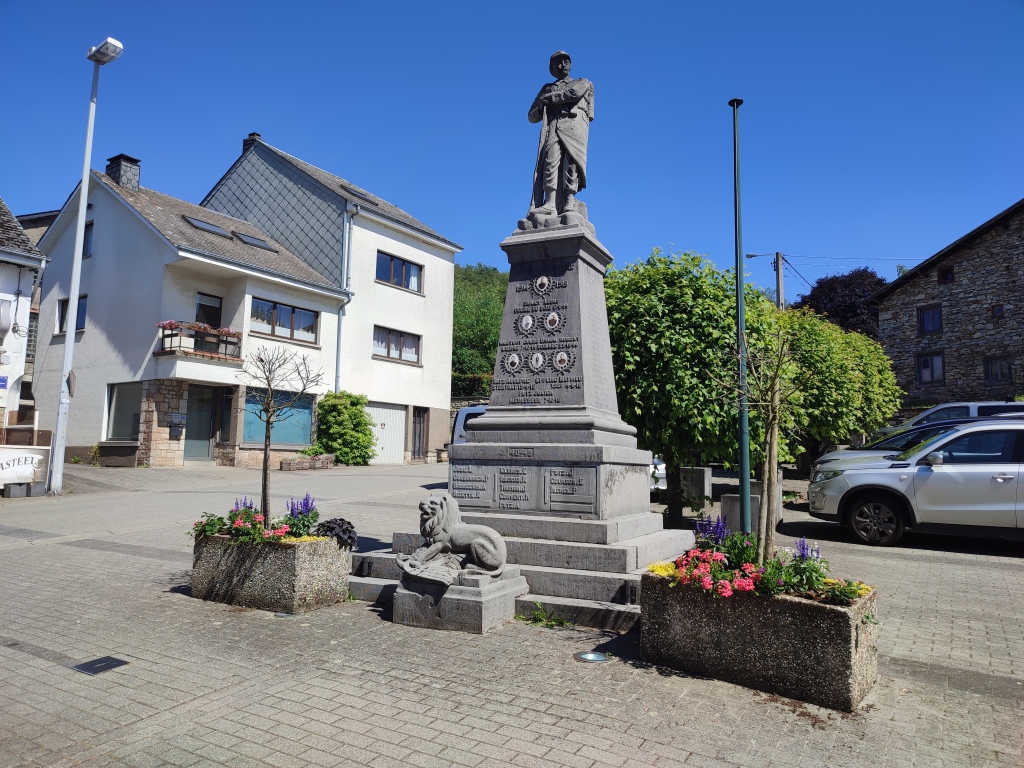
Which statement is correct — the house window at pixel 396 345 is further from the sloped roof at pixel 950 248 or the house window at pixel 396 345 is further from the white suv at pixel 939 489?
the sloped roof at pixel 950 248

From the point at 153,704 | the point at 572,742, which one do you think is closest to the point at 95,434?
the point at 153,704

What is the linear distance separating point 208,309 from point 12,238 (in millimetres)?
5358

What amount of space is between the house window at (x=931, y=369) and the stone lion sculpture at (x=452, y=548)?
113 ft

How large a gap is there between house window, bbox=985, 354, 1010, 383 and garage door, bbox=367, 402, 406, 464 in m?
25.9

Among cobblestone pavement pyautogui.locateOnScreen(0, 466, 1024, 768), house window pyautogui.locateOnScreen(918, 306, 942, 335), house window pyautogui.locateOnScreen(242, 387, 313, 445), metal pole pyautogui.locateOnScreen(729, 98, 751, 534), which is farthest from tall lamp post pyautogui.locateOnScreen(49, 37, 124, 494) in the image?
house window pyautogui.locateOnScreen(918, 306, 942, 335)

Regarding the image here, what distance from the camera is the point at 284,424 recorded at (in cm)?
2338

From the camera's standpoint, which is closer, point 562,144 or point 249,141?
point 562,144

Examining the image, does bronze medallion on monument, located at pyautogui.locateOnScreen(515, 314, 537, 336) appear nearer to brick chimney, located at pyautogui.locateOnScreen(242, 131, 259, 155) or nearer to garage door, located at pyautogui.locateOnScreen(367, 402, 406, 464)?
garage door, located at pyautogui.locateOnScreen(367, 402, 406, 464)

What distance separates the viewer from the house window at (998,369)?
30.9 meters

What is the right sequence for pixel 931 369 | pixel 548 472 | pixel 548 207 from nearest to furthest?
pixel 548 472 → pixel 548 207 → pixel 931 369

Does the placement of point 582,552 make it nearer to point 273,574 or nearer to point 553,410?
point 553,410

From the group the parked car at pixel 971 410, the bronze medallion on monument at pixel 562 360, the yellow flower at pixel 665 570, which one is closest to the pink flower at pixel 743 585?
the yellow flower at pixel 665 570

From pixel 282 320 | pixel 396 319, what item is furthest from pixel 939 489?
pixel 396 319

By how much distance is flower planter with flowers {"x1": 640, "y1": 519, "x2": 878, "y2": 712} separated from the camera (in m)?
3.89
